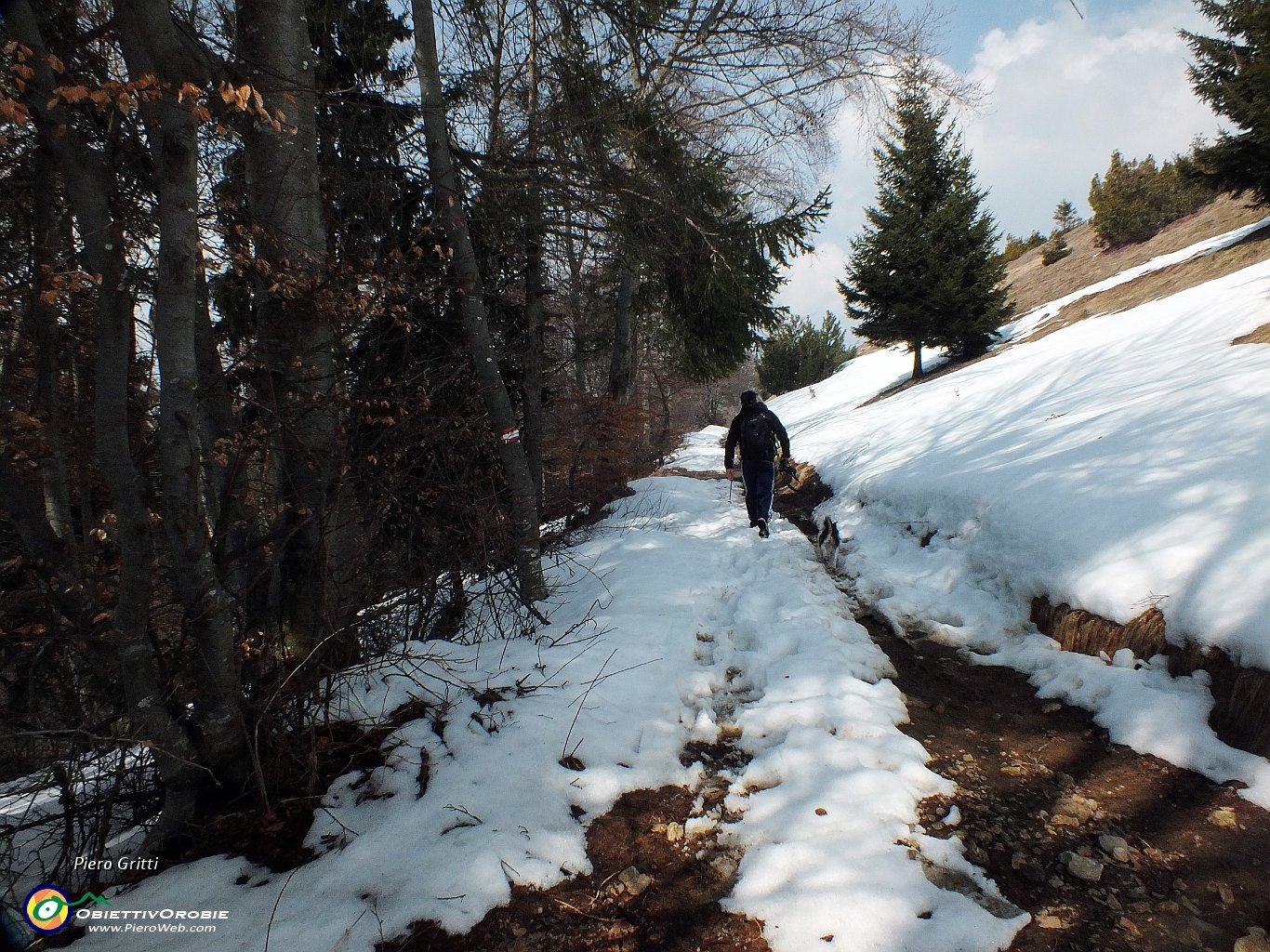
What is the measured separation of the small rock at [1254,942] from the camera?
176 centimetres

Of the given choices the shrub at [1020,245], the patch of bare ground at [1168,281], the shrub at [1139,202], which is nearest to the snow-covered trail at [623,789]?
the patch of bare ground at [1168,281]

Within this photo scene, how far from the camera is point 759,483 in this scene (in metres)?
7.34

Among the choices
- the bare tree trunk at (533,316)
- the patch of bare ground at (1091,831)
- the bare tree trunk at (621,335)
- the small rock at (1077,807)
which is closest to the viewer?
the patch of bare ground at (1091,831)

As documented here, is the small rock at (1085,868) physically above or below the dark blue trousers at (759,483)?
below

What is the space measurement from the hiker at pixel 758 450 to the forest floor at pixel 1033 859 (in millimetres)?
4399

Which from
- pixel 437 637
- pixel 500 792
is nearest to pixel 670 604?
pixel 437 637

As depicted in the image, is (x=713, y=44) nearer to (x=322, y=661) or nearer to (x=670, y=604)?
(x=670, y=604)

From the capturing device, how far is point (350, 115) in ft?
14.7

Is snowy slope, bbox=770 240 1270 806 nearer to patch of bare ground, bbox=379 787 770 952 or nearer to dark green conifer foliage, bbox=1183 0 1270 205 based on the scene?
patch of bare ground, bbox=379 787 770 952

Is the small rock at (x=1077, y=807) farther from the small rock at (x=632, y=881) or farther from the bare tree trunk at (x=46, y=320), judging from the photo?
the bare tree trunk at (x=46, y=320)

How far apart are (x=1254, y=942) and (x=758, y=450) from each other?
18.9 ft

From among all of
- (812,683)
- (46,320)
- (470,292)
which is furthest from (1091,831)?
(46,320)

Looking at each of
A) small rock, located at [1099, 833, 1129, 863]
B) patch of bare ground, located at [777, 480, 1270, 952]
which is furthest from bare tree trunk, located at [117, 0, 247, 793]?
small rock, located at [1099, 833, 1129, 863]

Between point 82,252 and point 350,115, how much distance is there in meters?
3.24
